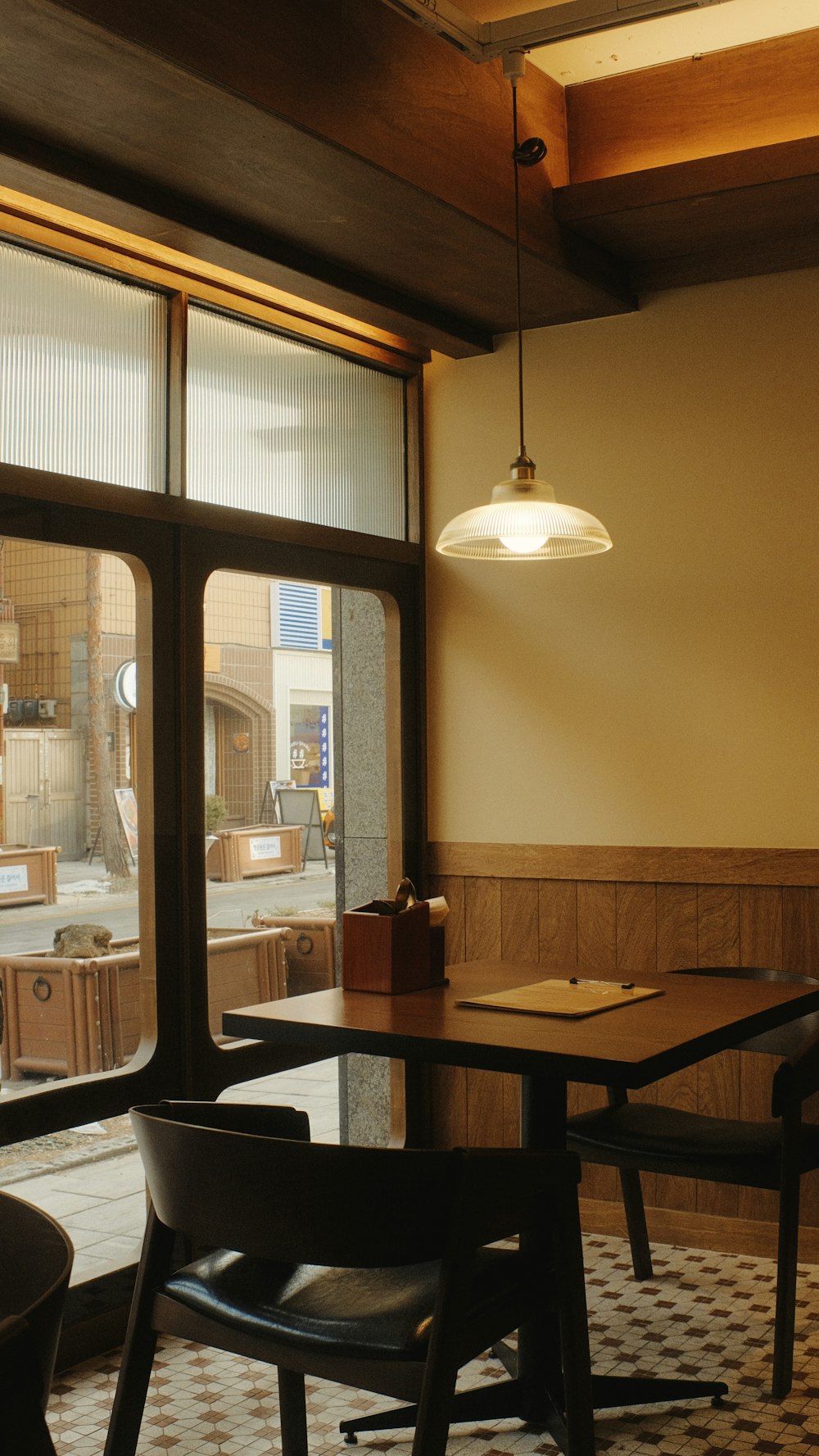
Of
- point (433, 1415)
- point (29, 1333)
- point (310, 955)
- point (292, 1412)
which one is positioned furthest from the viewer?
point (310, 955)

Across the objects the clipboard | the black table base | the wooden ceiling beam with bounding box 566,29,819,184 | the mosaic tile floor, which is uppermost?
the wooden ceiling beam with bounding box 566,29,819,184

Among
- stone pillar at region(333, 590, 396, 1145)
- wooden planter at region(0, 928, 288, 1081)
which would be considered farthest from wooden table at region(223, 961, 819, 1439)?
wooden planter at region(0, 928, 288, 1081)

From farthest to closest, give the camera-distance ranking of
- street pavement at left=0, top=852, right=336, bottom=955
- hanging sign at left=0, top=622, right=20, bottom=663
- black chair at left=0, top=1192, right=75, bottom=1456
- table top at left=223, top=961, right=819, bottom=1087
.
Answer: hanging sign at left=0, top=622, right=20, bottom=663
street pavement at left=0, top=852, right=336, bottom=955
table top at left=223, top=961, right=819, bottom=1087
black chair at left=0, top=1192, right=75, bottom=1456

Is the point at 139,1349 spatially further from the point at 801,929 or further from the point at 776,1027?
the point at 801,929

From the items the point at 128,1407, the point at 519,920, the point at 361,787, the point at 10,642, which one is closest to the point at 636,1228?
the point at 519,920

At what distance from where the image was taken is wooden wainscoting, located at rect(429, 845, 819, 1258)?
11.9 ft

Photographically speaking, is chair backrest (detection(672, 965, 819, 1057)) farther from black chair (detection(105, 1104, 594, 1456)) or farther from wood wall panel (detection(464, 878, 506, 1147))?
black chair (detection(105, 1104, 594, 1456))

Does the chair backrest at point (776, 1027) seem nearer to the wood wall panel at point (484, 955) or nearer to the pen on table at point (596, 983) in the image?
the pen on table at point (596, 983)

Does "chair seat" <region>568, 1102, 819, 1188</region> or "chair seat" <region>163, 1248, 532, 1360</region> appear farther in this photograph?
"chair seat" <region>568, 1102, 819, 1188</region>

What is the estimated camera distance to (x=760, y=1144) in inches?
113

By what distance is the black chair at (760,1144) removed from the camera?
2.78 metres

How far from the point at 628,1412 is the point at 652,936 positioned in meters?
1.38

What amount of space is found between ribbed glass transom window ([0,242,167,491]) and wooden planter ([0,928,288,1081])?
1.68 meters

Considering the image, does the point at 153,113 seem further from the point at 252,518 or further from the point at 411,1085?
the point at 411,1085
